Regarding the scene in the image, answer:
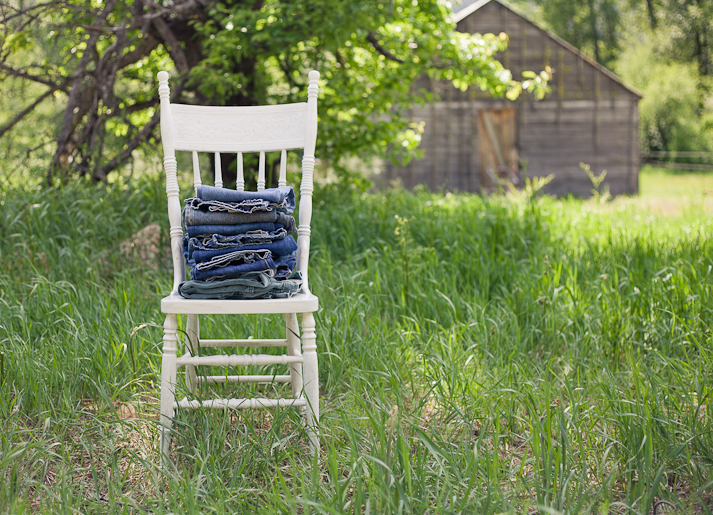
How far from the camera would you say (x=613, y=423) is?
75.6 inches

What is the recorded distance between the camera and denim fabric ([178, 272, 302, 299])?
188 centimetres

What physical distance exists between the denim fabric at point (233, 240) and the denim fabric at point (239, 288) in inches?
4.7

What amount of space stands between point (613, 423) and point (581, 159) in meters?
11.4

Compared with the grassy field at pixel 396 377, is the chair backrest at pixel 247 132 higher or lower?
higher

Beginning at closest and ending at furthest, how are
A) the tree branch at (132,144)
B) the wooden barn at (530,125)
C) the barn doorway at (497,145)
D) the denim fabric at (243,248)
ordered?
the denim fabric at (243,248) < the tree branch at (132,144) < the wooden barn at (530,125) < the barn doorway at (497,145)

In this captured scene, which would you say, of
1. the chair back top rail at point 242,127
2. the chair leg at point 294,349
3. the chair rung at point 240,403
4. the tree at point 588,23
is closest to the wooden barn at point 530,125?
the chair back top rail at point 242,127

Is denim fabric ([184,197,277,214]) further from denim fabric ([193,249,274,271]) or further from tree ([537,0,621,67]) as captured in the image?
tree ([537,0,621,67])

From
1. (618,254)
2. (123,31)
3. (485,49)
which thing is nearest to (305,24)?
(123,31)

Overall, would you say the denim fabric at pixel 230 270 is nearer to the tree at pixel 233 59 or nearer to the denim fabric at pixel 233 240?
the denim fabric at pixel 233 240

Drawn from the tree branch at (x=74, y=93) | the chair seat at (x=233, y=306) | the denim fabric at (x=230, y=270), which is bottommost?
the chair seat at (x=233, y=306)

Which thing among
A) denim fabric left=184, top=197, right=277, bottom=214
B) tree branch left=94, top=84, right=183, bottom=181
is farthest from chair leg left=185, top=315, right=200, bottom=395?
tree branch left=94, top=84, right=183, bottom=181

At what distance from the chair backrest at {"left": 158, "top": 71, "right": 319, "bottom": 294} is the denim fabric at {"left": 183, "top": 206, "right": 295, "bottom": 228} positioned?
0.71 ft

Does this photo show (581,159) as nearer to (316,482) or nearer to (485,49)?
(485,49)

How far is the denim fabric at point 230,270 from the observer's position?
6.16ft
